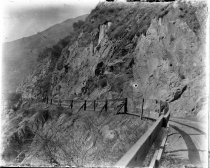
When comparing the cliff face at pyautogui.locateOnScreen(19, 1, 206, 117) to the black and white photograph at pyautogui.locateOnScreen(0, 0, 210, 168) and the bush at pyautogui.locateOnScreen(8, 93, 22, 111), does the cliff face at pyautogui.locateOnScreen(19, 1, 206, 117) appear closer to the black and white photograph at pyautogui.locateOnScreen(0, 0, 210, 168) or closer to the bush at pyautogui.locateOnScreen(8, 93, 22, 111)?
the black and white photograph at pyautogui.locateOnScreen(0, 0, 210, 168)

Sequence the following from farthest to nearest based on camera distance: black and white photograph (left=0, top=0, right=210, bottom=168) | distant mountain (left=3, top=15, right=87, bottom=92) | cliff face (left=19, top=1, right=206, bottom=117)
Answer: distant mountain (left=3, top=15, right=87, bottom=92) → cliff face (left=19, top=1, right=206, bottom=117) → black and white photograph (left=0, top=0, right=210, bottom=168)

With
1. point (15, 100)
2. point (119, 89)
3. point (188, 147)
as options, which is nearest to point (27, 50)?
point (15, 100)

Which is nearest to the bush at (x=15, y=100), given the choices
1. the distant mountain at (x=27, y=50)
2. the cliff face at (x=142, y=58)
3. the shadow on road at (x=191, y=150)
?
the cliff face at (x=142, y=58)

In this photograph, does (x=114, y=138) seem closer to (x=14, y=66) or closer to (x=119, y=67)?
(x=119, y=67)

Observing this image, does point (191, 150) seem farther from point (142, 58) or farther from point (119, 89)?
point (142, 58)

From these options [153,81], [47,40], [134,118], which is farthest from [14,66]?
[134,118]

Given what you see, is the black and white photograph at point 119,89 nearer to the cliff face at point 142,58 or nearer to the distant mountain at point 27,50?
the cliff face at point 142,58

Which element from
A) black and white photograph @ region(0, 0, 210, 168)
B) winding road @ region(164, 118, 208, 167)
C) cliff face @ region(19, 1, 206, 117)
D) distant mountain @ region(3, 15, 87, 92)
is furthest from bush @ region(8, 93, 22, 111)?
winding road @ region(164, 118, 208, 167)

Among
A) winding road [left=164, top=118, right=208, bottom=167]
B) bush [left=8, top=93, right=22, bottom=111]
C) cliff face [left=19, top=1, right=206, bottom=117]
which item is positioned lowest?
bush [left=8, top=93, right=22, bottom=111]
